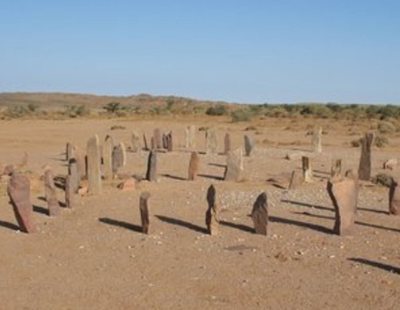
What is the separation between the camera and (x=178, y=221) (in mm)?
12641

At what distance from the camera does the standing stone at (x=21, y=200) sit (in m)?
11.9

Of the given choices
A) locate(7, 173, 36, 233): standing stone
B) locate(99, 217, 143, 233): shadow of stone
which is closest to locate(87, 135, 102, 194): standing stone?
locate(99, 217, 143, 233): shadow of stone

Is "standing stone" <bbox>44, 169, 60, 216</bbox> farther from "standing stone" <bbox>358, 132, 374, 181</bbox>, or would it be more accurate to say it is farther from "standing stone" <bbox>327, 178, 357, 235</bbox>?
"standing stone" <bbox>358, 132, 374, 181</bbox>

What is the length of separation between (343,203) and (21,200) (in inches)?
204

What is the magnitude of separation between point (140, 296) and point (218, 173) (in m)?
10.7

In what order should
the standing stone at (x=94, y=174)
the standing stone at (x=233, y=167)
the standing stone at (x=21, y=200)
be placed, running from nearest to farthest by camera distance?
the standing stone at (x=21, y=200) < the standing stone at (x=94, y=174) < the standing stone at (x=233, y=167)

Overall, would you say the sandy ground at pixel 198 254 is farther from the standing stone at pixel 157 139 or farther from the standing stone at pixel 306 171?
the standing stone at pixel 157 139

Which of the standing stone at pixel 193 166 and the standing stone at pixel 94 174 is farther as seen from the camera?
the standing stone at pixel 193 166

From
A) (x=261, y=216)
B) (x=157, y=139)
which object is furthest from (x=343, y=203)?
(x=157, y=139)

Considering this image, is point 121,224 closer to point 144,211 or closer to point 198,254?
point 144,211

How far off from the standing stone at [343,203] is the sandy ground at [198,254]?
0.18m

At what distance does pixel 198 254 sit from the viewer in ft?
33.9

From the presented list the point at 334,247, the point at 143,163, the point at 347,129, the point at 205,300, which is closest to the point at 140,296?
the point at 205,300

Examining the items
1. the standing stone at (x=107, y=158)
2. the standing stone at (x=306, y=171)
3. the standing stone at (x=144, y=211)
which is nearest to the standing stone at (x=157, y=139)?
the standing stone at (x=107, y=158)
